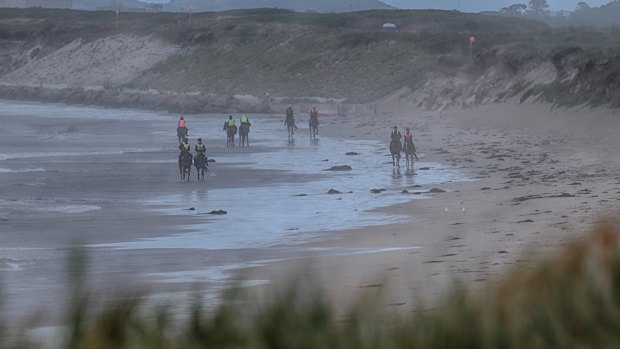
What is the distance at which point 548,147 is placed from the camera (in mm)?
35625

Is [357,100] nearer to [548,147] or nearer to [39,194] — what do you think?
[548,147]

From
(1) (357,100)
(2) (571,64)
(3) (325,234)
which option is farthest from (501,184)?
(1) (357,100)

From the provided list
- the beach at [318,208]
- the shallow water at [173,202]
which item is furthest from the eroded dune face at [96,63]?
the beach at [318,208]

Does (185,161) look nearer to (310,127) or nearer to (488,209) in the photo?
(488,209)

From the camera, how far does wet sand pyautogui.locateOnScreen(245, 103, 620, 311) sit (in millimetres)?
12953

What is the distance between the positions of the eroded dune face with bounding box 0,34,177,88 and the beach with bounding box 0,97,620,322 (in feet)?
190

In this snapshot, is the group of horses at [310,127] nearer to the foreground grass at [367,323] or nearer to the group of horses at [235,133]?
the group of horses at [235,133]

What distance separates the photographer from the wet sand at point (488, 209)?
510 inches

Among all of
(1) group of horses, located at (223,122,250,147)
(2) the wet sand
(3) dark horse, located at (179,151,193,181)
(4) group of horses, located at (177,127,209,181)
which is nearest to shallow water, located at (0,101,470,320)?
(4) group of horses, located at (177,127,209,181)

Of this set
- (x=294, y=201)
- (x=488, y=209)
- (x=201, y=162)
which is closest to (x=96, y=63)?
(x=201, y=162)

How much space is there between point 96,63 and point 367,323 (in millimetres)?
108881

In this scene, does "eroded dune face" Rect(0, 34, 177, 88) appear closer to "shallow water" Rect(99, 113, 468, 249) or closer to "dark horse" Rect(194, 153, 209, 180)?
"shallow water" Rect(99, 113, 468, 249)

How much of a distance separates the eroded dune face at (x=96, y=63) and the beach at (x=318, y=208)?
5805cm

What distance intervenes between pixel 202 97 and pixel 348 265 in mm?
61726
